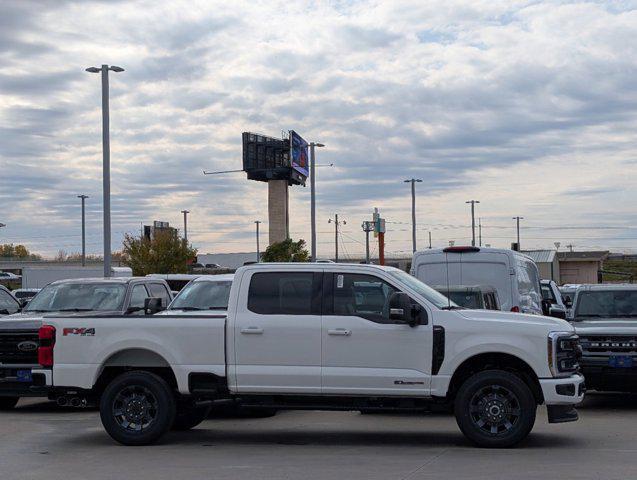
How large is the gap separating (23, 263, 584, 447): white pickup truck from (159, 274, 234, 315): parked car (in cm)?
254

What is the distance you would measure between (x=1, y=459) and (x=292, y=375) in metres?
3.26

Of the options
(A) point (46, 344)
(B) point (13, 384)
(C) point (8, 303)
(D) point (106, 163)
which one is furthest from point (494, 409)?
(D) point (106, 163)

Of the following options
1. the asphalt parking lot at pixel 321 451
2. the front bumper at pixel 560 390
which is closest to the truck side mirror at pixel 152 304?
the asphalt parking lot at pixel 321 451

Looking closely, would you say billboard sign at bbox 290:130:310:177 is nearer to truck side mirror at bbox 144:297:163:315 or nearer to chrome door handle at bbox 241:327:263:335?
truck side mirror at bbox 144:297:163:315

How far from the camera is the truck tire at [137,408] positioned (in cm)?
1159

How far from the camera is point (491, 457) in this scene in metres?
10.5

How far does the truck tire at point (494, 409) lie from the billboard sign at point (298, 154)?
75232mm

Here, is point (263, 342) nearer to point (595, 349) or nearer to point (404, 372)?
point (404, 372)

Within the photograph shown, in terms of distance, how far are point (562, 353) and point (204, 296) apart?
18.8 ft

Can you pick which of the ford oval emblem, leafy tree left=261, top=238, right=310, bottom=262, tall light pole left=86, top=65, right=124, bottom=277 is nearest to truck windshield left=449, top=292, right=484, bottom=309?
the ford oval emblem

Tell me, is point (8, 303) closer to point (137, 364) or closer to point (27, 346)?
point (27, 346)

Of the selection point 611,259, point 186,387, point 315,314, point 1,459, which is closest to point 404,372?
point 315,314

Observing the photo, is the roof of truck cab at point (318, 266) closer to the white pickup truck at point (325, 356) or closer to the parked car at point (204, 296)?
the white pickup truck at point (325, 356)

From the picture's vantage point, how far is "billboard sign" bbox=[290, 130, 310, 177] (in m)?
86.5
